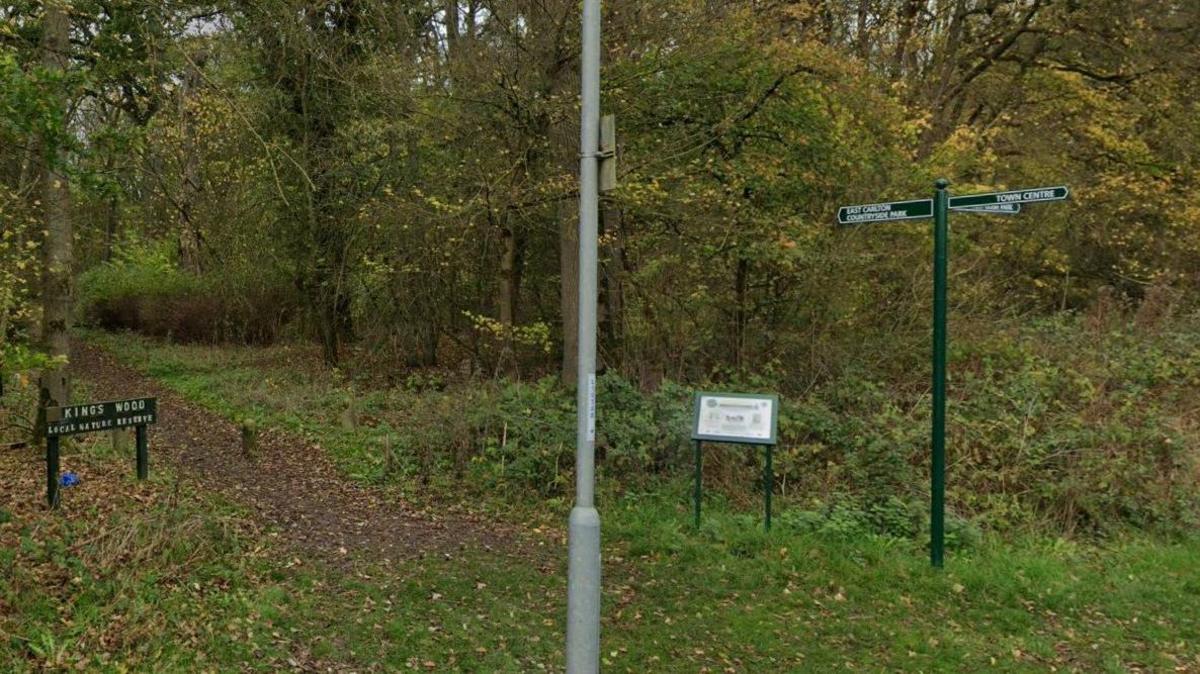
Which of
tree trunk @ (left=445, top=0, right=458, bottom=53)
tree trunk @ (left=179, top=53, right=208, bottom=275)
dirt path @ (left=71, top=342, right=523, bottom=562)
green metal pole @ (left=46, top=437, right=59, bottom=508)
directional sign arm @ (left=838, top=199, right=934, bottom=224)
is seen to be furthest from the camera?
tree trunk @ (left=179, top=53, right=208, bottom=275)

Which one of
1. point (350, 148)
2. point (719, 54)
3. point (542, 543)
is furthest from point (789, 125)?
point (350, 148)

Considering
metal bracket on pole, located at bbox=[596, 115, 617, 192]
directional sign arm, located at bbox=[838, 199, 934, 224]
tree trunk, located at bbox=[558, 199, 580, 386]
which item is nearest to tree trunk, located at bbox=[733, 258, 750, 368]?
tree trunk, located at bbox=[558, 199, 580, 386]

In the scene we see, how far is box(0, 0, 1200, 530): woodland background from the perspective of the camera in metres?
9.18

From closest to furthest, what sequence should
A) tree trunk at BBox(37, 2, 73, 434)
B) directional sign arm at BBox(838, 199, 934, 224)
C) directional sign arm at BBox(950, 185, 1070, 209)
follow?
directional sign arm at BBox(950, 185, 1070, 209)
directional sign arm at BBox(838, 199, 934, 224)
tree trunk at BBox(37, 2, 73, 434)

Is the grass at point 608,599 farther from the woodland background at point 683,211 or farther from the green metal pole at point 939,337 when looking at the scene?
the woodland background at point 683,211

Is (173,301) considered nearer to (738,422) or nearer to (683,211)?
(683,211)

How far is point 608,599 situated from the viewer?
6.30 metres

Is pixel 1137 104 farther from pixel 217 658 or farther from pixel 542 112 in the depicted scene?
pixel 217 658

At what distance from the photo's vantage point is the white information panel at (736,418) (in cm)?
741

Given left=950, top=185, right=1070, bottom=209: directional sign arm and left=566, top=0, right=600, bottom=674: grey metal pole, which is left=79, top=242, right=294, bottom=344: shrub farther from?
left=950, top=185, right=1070, bottom=209: directional sign arm

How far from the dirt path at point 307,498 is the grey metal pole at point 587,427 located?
2.94 meters

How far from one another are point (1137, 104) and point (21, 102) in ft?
57.5

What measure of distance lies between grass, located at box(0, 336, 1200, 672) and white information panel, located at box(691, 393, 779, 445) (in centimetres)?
85

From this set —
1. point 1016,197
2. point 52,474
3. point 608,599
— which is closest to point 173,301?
point 52,474
